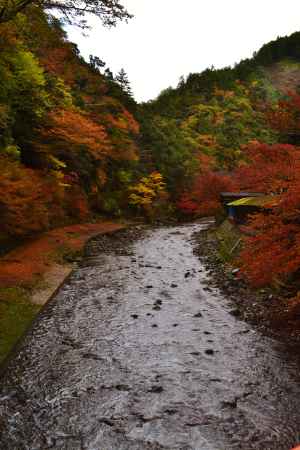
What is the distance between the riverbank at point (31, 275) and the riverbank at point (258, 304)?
7502mm

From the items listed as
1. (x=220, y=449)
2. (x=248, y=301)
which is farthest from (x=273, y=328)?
(x=220, y=449)

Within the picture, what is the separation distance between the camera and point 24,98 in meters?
20.8

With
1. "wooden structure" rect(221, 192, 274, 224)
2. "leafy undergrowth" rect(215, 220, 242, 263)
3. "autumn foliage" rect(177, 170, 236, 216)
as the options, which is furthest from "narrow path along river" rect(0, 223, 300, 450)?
"autumn foliage" rect(177, 170, 236, 216)

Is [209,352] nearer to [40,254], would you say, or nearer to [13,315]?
[13,315]

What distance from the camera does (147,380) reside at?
28.0 ft

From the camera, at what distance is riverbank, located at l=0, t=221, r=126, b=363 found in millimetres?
10984

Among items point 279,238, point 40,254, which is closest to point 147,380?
point 279,238

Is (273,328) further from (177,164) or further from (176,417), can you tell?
(177,164)

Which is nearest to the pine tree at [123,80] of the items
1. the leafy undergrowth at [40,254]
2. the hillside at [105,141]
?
the hillside at [105,141]

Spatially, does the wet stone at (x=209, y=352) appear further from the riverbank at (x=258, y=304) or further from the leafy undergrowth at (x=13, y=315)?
the leafy undergrowth at (x=13, y=315)

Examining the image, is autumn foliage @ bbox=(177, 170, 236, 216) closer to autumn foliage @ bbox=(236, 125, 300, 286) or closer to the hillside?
the hillside

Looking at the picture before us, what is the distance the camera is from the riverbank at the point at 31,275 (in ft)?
36.0

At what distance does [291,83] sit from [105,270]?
122 metres

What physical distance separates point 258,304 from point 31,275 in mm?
10054
